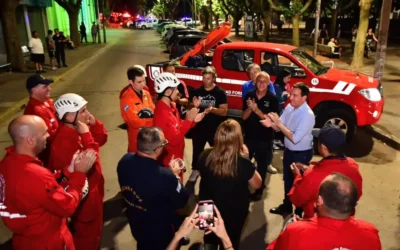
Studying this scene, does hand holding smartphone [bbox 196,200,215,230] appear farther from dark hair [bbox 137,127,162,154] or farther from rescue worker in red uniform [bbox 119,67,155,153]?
rescue worker in red uniform [bbox 119,67,155,153]

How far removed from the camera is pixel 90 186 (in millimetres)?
3611

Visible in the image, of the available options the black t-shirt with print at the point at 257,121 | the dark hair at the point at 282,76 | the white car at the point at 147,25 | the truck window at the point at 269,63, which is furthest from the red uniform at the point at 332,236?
the white car at the point at 147,25

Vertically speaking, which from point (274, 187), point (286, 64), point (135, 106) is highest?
point (286, 64)

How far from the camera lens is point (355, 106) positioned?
282 inches

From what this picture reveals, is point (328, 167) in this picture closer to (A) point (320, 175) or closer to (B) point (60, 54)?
(A) point (320, 175)

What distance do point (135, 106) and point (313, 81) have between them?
14.3ft

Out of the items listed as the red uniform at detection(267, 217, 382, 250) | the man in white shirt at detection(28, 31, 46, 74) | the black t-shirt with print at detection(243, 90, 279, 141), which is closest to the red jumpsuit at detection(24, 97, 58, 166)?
the black t-shirt with print at detection(243, 90, 279, 141)

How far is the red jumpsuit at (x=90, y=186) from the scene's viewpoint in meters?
3.52

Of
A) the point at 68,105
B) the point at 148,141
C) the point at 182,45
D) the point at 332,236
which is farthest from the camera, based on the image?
the point at 182,45

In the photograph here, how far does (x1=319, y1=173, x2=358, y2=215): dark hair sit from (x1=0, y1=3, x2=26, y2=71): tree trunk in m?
16.1

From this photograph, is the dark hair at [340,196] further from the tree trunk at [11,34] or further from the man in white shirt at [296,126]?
the tree trunk at [11,34]

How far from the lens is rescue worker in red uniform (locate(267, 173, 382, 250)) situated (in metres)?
1.99

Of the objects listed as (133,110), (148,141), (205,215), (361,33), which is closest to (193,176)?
(133,110)

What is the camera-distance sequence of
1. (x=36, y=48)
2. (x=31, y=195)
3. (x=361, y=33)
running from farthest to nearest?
(x=36, y=48), (x=361, y=33), (x=31, y=195)
